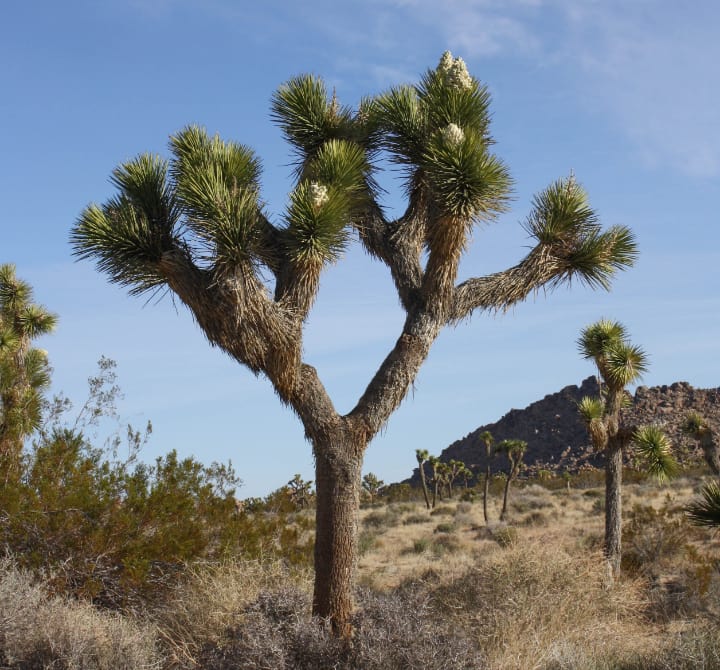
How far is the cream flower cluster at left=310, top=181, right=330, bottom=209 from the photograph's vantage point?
8.59 metres

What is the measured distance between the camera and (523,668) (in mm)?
8086

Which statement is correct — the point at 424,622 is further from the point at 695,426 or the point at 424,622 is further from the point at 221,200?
the point at 695,426

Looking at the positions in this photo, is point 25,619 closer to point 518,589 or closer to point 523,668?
point 523,668

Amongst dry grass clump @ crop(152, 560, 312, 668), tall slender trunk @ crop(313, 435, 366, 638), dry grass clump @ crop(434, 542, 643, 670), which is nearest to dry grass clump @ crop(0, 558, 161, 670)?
dry grass clump @ crop(152, 560, 312, 668)

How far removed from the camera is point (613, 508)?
15.3m

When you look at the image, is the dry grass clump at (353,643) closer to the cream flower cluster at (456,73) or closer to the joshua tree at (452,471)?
the cream flower cluster at (456,73)

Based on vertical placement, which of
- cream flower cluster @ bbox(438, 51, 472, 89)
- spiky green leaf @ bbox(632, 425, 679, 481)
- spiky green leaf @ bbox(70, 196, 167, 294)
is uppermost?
cream flower cluster @ bbox(438, 51, 472, 89)

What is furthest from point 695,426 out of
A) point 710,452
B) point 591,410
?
point 591,410

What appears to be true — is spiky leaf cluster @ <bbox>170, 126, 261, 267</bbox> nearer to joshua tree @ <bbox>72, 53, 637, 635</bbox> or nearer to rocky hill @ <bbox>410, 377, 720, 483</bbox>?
joshua tree @ <bbox>72, 53, 637, 635</bbox>

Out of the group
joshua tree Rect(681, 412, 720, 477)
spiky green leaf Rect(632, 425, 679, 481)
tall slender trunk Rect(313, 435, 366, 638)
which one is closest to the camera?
tall slender trunk Rect(313, 435, 366, 638)

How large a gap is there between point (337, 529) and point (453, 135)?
4467mm

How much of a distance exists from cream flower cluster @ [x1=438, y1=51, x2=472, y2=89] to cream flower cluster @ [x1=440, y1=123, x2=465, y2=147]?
3.06ft

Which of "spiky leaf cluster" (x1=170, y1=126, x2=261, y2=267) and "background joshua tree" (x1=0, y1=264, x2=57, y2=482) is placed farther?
"background joshua tree" (x1=0, y1=264, x2=57, y2=482)

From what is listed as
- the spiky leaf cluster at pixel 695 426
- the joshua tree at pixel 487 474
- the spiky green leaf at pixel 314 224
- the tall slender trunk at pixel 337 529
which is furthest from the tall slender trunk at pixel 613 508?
the joshua tree at pixel 487 474
